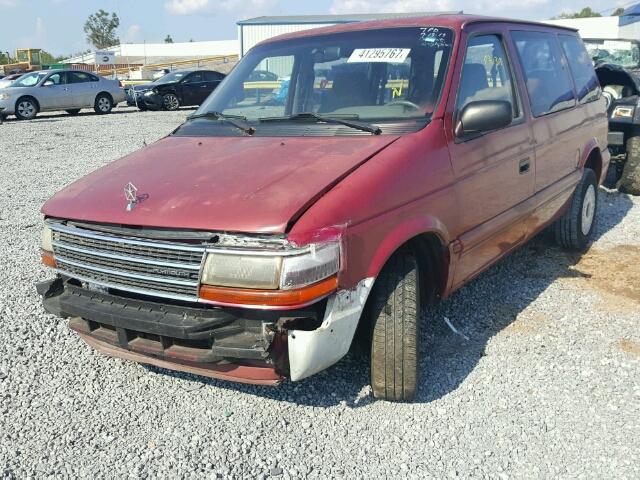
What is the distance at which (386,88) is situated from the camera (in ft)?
11.4

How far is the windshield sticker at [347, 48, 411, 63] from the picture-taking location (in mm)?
3543

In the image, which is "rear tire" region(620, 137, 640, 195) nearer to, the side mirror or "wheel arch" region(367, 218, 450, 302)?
the side mirror

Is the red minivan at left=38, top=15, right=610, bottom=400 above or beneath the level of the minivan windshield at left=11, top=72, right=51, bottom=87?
beneath

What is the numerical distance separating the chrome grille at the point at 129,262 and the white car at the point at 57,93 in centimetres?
1659

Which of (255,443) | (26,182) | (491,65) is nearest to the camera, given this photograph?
(255,443)

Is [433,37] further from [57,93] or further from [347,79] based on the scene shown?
[57,93]

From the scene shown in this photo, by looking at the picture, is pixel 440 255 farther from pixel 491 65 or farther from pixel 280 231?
pixel 491 65

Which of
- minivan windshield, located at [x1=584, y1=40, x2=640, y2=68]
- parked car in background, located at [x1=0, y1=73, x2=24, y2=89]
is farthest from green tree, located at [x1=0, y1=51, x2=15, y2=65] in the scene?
minivan windshield, located at [x1=584, y1=40, x2=640, y2=68]

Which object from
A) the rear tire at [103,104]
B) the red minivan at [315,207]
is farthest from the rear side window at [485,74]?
the rear tire at [103,104]

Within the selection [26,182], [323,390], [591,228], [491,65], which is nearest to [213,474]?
[323,390]

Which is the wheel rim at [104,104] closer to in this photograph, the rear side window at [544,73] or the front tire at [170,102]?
the front tire at [170,102]

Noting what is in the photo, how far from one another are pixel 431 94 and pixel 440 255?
0.90 meters

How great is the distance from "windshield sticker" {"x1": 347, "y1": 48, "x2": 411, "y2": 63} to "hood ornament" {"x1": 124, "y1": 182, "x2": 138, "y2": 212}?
1.59 metres

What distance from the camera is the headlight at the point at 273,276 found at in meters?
2.43
